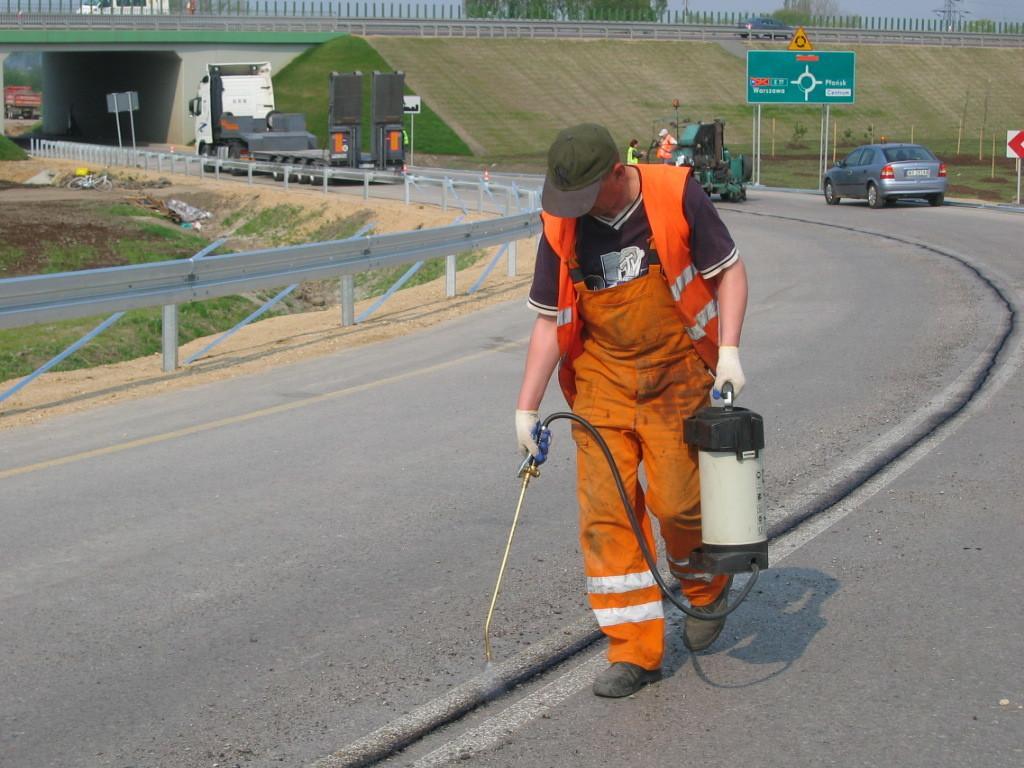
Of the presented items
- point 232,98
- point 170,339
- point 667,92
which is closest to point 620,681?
point 170,339

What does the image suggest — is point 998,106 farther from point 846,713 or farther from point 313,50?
point 846,713

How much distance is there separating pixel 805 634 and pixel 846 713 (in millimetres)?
779

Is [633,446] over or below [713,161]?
below

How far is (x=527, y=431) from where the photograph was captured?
495 centimetres

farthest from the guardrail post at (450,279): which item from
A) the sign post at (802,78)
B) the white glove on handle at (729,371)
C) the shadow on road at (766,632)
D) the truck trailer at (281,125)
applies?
the sign post at (802,78)

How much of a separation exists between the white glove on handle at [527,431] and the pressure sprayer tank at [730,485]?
0.55m

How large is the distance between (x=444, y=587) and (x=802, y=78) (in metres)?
41.2

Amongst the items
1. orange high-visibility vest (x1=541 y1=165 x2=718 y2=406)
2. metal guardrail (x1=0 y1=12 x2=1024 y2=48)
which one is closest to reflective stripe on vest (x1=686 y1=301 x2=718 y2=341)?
orange high-visibility vest (x1=541 y1=165 x2=718 y2=406)

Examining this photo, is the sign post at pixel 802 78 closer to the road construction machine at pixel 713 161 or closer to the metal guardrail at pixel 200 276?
the road construction machine at pixel 713 161

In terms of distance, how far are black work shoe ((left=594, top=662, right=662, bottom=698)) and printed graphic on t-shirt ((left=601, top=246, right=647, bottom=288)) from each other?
1.29m

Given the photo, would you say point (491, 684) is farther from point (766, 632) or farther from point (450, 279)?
point (450, 279)

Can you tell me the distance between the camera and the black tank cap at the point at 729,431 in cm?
460

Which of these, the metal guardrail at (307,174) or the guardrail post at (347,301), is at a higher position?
the metal guardrail at (307,174)

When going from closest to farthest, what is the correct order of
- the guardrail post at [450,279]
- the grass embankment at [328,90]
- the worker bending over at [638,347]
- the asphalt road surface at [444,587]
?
the asphalt road surface at [444,587] → the worker bending over at [638,347] → the guardrail post at [450,279] → the grass embankment at [328,90]
